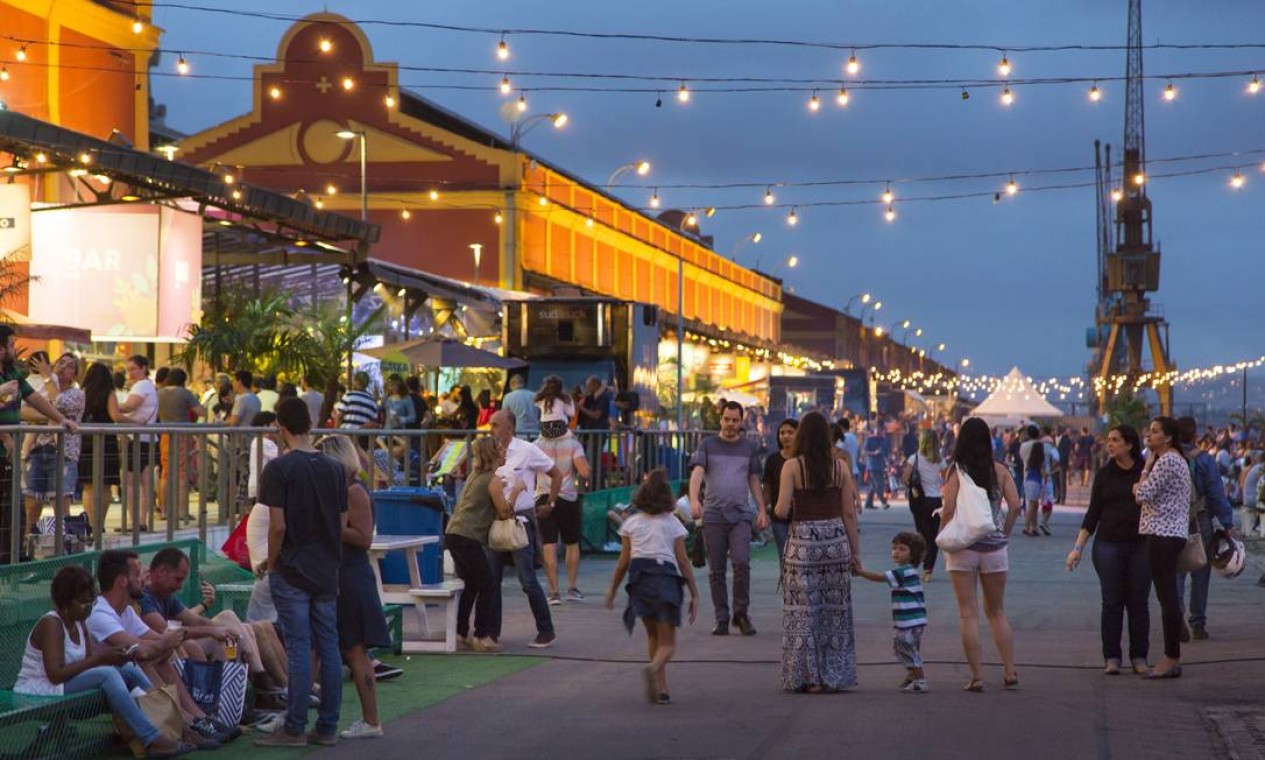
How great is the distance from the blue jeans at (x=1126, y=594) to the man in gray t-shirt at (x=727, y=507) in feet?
10.6

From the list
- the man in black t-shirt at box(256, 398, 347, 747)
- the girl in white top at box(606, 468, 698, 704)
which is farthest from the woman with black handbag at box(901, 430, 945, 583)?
the man in black t-shirt at box(256, 398, 347, 747)

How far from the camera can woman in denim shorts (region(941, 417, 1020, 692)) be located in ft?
Answer: 37.6

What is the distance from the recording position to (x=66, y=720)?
28.7ft

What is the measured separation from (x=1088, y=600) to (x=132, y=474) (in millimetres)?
9349

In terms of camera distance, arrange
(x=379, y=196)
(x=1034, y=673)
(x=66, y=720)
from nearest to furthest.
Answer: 1. (x=66, y=720)
2. (x=1034, y=673)
3. (x=379, y=196)

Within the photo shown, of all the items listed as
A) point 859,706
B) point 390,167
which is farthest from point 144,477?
point 390,167

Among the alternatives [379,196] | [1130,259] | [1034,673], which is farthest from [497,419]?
[1130,259]

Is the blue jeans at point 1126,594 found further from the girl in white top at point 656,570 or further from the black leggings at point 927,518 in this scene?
the black leggings at point 927,518

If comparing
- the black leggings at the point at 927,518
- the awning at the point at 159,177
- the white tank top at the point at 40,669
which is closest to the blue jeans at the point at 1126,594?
the white tank top at the point at 40,669

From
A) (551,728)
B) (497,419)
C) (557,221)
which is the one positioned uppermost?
(557,221)

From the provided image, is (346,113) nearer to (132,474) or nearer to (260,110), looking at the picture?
(260,110)

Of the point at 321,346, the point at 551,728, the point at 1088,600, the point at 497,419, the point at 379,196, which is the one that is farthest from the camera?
the point at 379,196

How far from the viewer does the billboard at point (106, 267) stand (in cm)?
2512

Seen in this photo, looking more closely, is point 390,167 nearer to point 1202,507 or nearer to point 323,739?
point 1202,507
